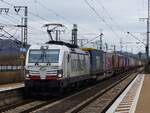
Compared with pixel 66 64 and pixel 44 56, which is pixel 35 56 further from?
pixel 66 64

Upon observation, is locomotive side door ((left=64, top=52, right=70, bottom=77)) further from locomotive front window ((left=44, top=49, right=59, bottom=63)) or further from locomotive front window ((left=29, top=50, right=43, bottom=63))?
locomotive front window ((left=29, top=50, right=43, bottom=63))

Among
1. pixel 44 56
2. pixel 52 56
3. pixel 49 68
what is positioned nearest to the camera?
pixel 49 68

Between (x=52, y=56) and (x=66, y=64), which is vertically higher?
(x=52, y=56)

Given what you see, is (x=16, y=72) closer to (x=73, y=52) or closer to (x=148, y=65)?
(x=73, y=52)

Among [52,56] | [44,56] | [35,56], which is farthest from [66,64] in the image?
[35,56]

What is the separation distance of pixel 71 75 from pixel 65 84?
1952 mm

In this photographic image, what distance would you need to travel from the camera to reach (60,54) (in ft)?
83.9

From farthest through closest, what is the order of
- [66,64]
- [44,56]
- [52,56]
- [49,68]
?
[66,64] → [44,56] → [52,56] → [49,68]

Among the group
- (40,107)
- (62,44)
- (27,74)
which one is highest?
(62,44)

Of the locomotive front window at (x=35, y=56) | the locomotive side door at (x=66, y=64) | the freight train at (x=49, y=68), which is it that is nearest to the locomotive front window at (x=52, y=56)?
the freight train at (x=49, y=68)

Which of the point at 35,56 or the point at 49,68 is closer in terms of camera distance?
the point at 49,68

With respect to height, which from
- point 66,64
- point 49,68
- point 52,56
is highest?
point 52,56

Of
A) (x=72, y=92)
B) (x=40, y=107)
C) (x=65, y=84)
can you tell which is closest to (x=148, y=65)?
(x=72, y=92)

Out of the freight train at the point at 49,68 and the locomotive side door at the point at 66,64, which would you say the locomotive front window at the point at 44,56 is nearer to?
the freight train at the point at 49,68
